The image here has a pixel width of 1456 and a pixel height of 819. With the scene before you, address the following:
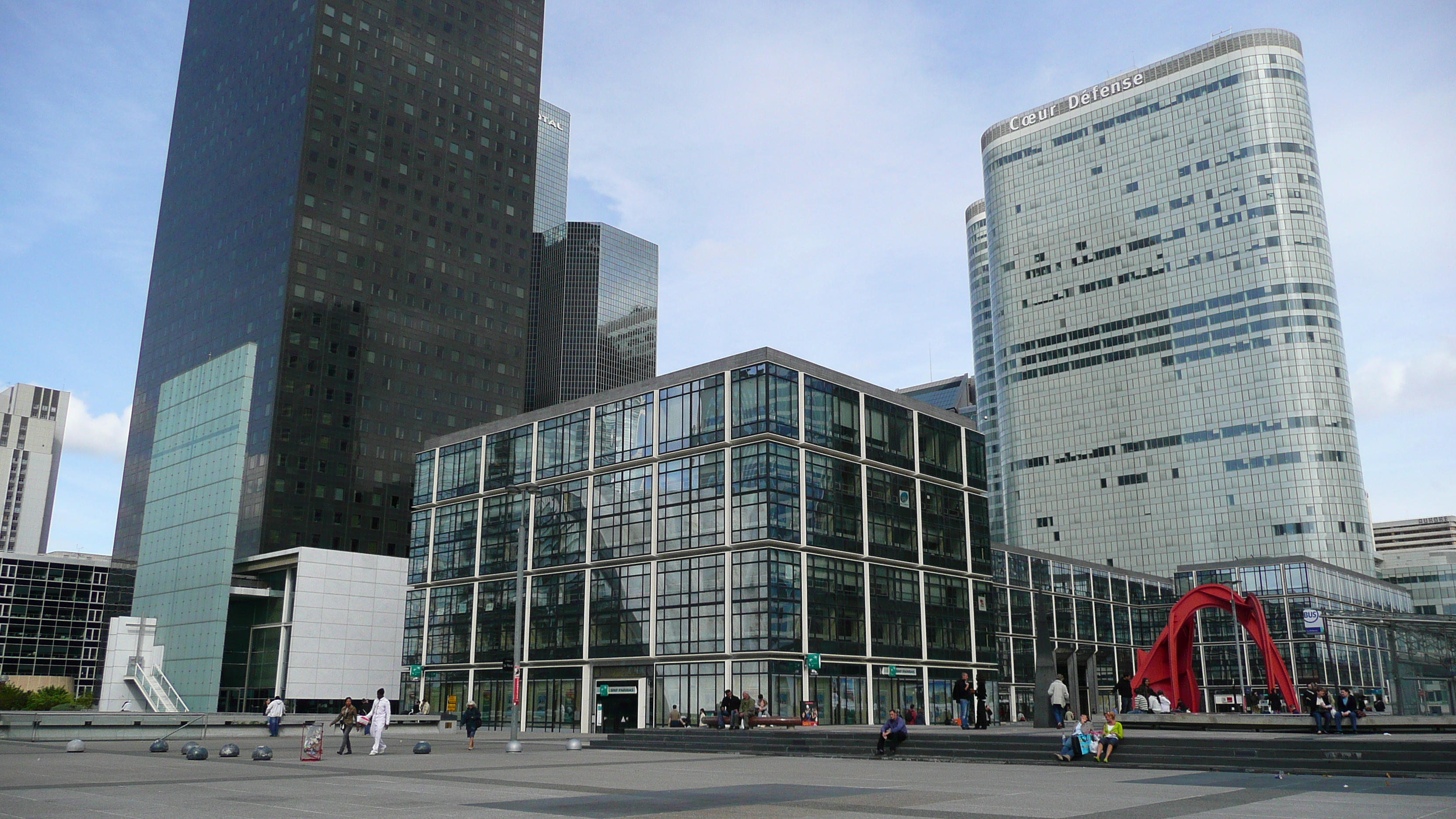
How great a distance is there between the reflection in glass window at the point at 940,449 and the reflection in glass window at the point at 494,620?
29.5m

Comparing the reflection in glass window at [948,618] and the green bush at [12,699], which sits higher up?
the reflection in glass window at [948,618]

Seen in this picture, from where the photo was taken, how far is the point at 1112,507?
145125 mm

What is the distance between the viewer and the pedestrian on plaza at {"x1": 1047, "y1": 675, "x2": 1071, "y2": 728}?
37.1 m

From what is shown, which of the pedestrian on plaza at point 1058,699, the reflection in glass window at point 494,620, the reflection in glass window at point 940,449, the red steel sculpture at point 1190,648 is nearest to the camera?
the pedestrian on plaza at point 1058,699

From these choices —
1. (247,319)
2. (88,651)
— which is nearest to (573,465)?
(247,319)

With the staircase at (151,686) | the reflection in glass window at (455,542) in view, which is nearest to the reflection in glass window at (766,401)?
the reflection in glass window at (455,542)

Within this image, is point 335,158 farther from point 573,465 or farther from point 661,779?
point 661,779

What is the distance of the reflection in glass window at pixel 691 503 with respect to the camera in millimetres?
61562

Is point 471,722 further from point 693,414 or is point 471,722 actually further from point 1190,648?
point 1190,648

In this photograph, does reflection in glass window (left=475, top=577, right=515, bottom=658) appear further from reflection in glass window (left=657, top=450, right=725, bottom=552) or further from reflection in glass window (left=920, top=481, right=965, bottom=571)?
reflection in glass window (left=920, top=481, right=965, bottom=571)

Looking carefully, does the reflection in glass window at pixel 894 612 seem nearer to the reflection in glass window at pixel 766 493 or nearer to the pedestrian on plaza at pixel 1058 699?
the reflection in glass window at pixel 766 493

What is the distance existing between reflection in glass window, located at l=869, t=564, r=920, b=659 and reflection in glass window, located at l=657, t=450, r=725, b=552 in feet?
34.4

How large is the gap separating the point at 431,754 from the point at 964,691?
18799 mm

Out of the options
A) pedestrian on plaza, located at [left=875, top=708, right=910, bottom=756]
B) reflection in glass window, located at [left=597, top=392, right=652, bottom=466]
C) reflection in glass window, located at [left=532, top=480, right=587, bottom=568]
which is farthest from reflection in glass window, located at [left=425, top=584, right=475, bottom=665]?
pedestrian on plaza, located at [left=875, top=708, right=910, bottom=756]
